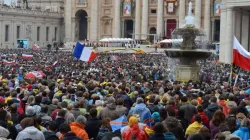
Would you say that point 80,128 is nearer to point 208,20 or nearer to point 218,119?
point 218,119

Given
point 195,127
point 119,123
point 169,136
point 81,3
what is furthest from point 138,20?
point 169,136

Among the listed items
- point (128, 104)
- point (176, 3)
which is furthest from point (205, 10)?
point (128, 104)

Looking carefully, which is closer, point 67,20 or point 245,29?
point 245,29

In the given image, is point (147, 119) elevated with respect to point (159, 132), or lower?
lower

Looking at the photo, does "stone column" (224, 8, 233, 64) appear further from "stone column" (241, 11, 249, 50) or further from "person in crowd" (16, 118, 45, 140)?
"person in crowd" (16, 118, 45, 140)

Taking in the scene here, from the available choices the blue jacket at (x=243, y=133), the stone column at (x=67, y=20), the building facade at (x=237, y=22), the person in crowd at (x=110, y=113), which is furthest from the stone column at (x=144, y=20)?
the blue jacket at (x=243, y=133)

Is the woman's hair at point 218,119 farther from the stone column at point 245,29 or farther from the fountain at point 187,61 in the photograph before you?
the stone column at point 245,29

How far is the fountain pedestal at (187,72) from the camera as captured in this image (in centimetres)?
3566

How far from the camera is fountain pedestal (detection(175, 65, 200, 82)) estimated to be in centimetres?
3566

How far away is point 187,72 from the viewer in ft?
117

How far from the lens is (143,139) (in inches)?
488

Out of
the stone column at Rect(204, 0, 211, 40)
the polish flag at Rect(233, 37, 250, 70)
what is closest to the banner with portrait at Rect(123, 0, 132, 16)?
the stone column at Rect(204, 0, 211, 40)

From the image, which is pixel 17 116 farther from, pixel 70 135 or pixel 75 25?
pixel 75 25

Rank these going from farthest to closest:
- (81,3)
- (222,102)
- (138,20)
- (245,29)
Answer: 1. (81,3)
2. (138,20)
3. (245,29)
4. (222,102)
